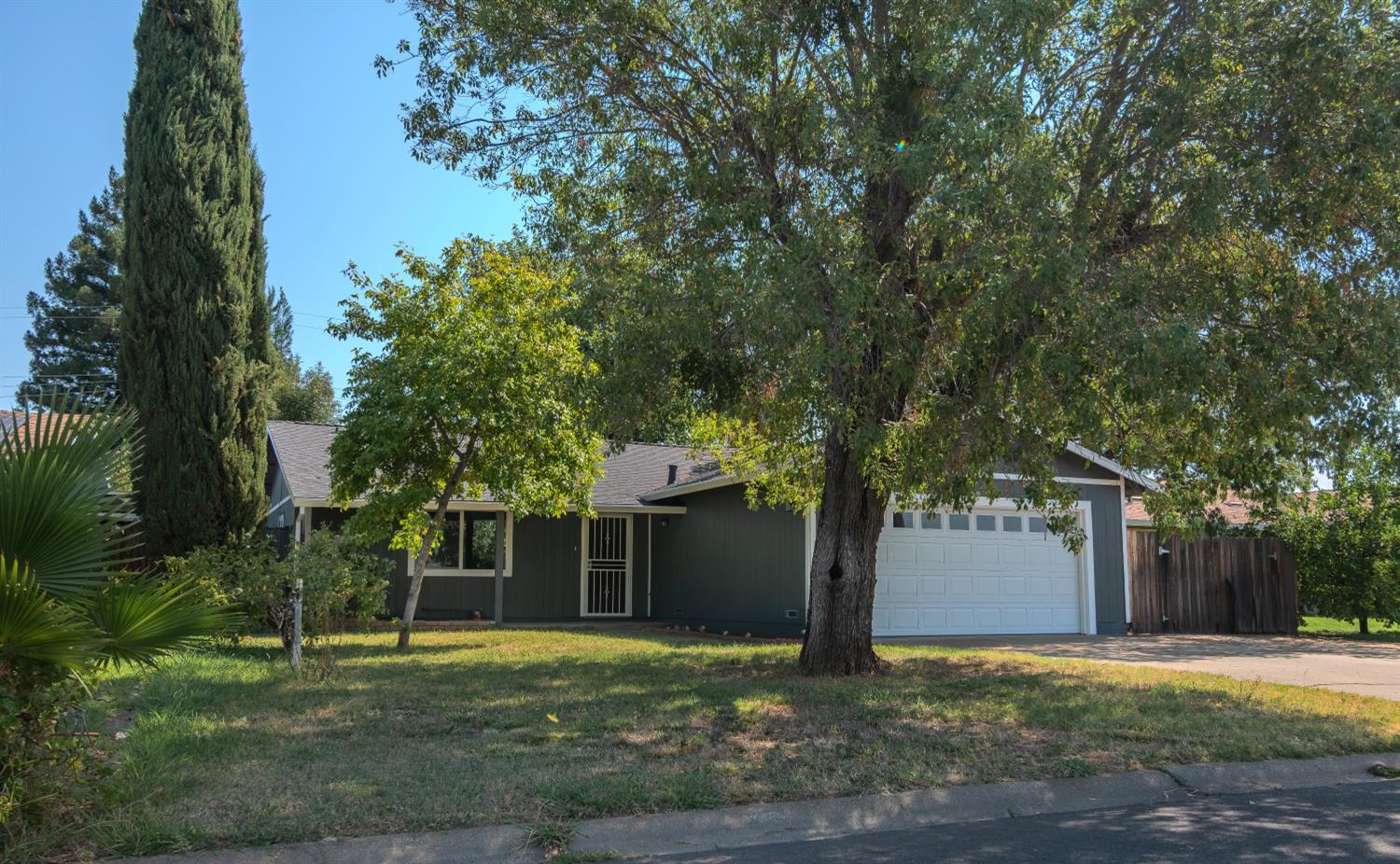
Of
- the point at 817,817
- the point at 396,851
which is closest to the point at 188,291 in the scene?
the point at 396,851

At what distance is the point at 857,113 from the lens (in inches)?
387

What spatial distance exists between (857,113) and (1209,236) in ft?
11.0

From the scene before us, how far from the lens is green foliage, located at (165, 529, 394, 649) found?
1078 cm

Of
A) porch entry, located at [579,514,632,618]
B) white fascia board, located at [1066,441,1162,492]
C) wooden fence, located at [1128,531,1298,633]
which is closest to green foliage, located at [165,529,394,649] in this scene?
porch entry, located at [579,514,632,618]

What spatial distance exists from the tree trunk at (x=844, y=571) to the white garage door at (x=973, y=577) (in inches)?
248

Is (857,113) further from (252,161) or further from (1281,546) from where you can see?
(1281,546)

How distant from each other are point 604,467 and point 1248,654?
1306 centimetres

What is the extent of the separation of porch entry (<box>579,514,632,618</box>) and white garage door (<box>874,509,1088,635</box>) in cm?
665

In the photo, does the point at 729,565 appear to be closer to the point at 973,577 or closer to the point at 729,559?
the point at 729,559

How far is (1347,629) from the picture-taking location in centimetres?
→ 2359

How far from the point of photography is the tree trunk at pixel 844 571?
1132 centimetres

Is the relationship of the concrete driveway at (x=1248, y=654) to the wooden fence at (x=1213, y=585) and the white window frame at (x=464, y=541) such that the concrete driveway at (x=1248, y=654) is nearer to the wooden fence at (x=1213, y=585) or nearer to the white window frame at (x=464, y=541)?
the wooden fence at (x=1213, y=585)

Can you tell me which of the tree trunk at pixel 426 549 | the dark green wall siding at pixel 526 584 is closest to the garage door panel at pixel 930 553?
the dark green wall siding at pixel 526 584

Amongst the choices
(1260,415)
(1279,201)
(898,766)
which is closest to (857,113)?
(1279,201)
